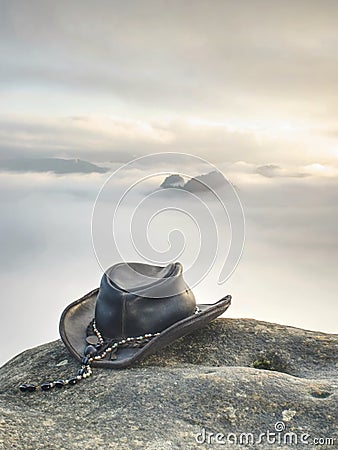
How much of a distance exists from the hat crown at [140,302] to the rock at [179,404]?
0.20m

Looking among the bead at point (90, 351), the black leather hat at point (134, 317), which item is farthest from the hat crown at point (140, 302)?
the bead at point (90, 351)

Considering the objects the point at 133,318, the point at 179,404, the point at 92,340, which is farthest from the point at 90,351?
the point at 179,404


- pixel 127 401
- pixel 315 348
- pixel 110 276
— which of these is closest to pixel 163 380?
pixel 127 401

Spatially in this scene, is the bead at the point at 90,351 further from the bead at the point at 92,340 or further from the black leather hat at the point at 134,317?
the bead at the point at 92,340

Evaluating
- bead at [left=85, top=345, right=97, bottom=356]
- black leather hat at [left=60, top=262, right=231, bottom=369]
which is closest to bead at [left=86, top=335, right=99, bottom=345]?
black leather hat at [left=60, top=262, right=231, bottom=369]

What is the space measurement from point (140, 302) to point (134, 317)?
0.09 meters

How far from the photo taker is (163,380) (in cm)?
335

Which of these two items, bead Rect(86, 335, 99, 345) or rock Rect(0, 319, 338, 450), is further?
bead Rect(86, 335, 99, 345)

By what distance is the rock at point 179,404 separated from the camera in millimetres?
2871

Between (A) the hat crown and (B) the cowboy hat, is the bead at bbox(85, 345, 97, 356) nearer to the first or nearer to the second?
(B) the cowboy hat

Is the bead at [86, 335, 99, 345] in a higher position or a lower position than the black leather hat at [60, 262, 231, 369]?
lower

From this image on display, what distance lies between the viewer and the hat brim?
369cm

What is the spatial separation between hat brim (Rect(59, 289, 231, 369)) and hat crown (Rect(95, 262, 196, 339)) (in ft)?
0.27

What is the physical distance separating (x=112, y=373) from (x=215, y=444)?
34.5 inches
